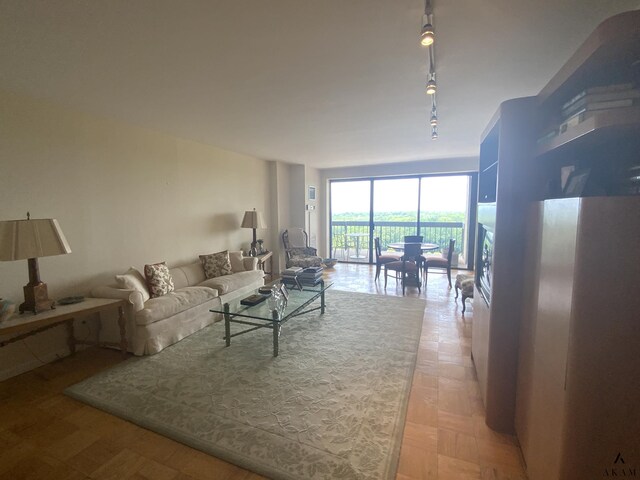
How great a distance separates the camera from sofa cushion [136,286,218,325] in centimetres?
274

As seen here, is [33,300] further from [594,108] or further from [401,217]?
[401,217]

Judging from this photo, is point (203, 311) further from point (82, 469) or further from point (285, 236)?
point (285, 236)

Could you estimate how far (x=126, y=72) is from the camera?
2.06 meters

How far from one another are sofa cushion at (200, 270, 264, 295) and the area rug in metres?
0.61

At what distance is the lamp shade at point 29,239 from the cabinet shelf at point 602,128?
11.6 ft

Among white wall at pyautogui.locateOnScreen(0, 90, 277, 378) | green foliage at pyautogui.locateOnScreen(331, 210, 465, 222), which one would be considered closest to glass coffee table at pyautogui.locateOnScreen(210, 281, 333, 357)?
white wall at pyautogui.locateOnScreen(0, 90, 277, 378)

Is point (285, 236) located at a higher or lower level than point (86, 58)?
lower

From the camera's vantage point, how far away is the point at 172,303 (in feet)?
9.86

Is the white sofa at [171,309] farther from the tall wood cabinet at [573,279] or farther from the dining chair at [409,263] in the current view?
the tall wood cabinet at [573,279]

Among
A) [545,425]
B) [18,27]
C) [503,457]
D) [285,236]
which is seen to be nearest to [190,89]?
[18,27]

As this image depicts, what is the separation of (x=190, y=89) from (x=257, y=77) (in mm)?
659

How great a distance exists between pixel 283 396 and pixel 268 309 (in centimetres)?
101

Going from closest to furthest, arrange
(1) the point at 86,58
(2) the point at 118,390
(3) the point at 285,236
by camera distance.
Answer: (1) the point at 86,58 → (2) the point at 118,390 → (3) the point at 285,236

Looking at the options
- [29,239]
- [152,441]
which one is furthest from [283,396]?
[29,239]
